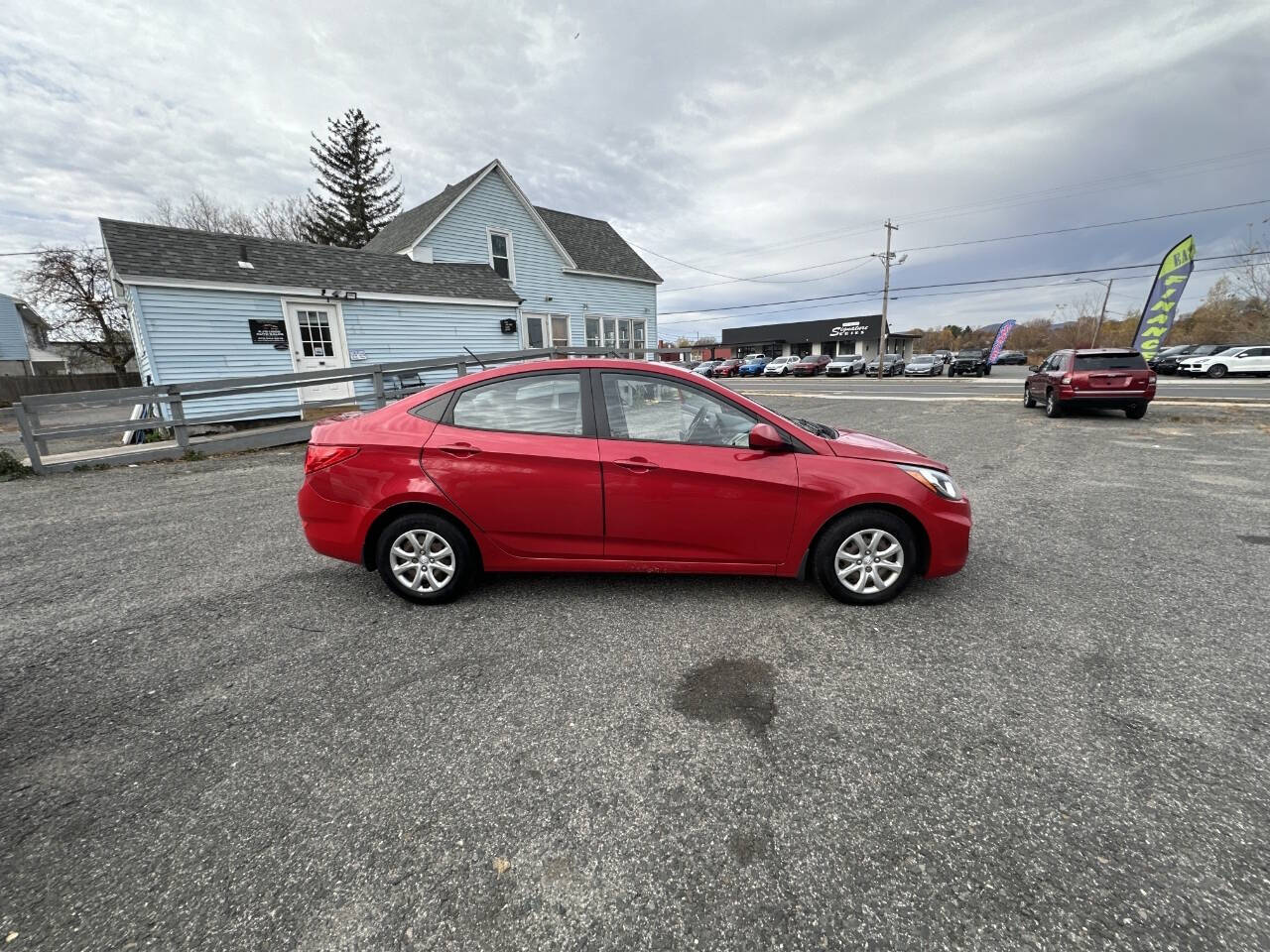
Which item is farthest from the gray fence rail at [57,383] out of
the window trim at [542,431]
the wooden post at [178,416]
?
the window trim at [542,431]

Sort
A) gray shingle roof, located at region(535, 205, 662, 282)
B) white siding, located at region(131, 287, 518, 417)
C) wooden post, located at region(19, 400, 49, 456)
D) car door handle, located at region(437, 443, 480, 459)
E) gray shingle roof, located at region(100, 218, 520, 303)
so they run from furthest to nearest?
gray shingle roof, located at region(535, 205, 662, 282) < white siding, located at region(131, 287, 518, 417) < gray shingle roof, located at region(100, 218, 520, 303) < wooden post, located at region(19, 400, 49, 456) < car door handle, located at region(437, 443, 480, 459)

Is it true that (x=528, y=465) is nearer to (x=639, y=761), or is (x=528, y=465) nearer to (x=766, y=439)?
(x=766, y=439)

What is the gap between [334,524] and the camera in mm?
3299

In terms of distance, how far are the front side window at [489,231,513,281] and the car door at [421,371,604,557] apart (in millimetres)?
17167

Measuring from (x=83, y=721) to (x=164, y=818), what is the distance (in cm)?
95

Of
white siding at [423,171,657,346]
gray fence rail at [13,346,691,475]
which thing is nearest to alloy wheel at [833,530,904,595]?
gray fence rail at [13,346,691,475]

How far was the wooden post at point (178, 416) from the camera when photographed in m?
8.11

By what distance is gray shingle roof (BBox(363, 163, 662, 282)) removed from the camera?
1781cm

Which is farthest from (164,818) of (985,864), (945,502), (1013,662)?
(945,502)

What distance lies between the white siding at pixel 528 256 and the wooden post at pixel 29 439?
38.4 ft

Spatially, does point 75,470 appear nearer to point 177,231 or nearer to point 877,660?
point 177,231

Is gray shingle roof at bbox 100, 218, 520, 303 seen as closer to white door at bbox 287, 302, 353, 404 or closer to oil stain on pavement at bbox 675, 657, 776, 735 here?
white door at bbox 287, 302, 353, 404

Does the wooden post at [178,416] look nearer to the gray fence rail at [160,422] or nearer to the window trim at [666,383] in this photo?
the gray fence rail at [160,422]

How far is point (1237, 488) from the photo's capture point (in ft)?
19.2
